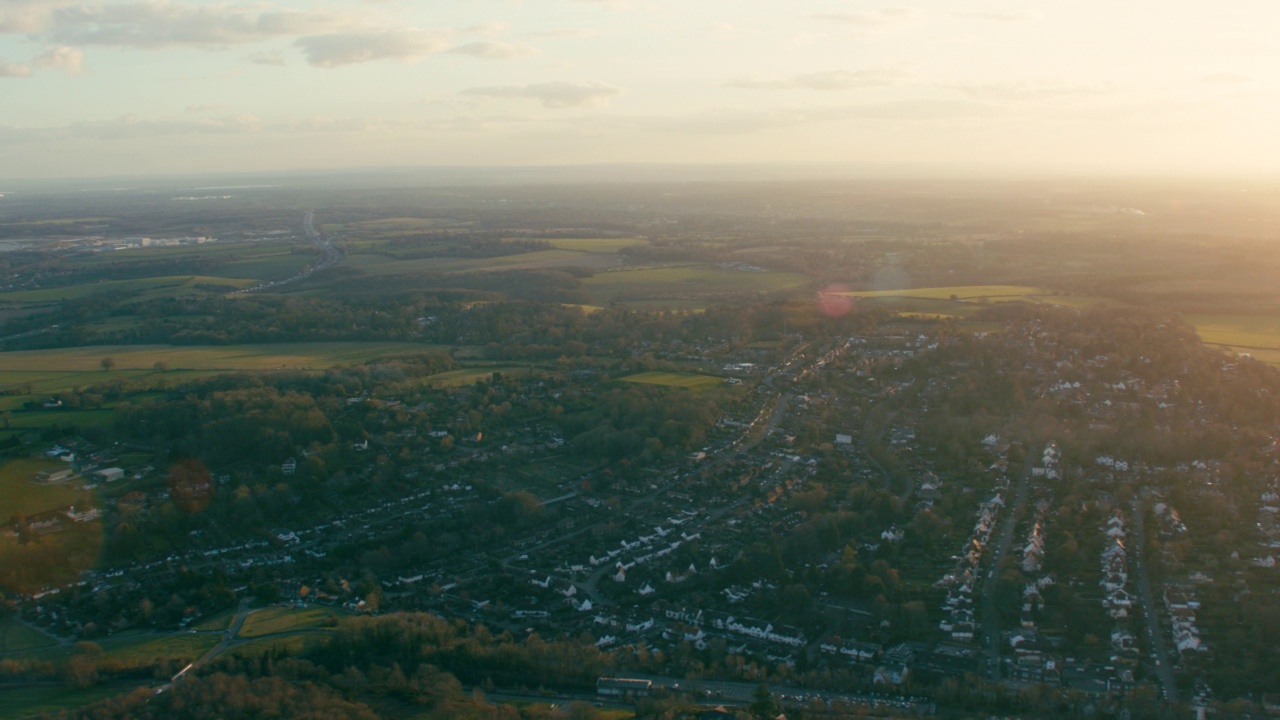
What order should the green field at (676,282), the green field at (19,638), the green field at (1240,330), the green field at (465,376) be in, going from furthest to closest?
the green field at (676,282)
the green field at (1240,330)
the green field at (465,376)
the green field at (19,638)

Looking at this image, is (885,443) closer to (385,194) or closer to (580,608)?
(580,608)

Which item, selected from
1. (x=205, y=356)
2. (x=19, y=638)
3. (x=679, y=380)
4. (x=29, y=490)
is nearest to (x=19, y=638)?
(x=19, y=638)

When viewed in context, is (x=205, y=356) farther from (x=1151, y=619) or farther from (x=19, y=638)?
(x=1151, y=619)

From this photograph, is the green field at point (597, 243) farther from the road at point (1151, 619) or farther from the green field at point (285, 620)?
the green field at point (285, 620)

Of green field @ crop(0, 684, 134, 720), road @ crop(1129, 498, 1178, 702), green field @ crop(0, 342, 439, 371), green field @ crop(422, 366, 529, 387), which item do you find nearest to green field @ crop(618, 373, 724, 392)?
green field @ crop(422, 366, 529, 387)

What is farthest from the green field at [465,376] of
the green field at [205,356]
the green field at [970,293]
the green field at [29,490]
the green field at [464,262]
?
the green field at [464,262]

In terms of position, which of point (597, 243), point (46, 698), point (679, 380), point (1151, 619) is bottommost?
point (46, 698)
